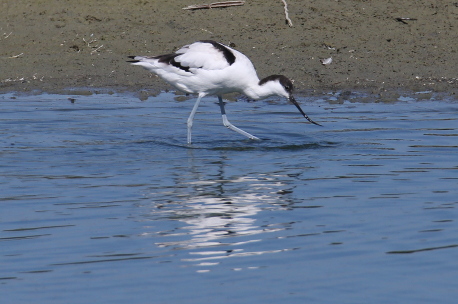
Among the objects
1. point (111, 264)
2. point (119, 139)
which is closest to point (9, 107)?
point (119, 139)

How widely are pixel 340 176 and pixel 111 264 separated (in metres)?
2.72

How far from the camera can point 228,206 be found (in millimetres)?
6059

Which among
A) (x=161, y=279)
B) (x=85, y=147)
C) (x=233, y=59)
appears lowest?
(x=161, y=279)

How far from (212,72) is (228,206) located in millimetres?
2681

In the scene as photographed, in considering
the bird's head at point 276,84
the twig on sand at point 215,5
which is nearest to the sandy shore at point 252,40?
the twig on sand at point 215,5

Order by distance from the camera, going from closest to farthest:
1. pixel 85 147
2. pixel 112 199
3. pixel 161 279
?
pixel 161 279
pixel 112 199
pixel 85 147

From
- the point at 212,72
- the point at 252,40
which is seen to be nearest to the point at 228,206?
the point at 212,72

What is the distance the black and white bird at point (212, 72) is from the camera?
27.8 ft

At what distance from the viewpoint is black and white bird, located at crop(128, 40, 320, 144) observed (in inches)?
334

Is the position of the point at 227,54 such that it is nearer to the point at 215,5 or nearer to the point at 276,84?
the point at 276,84

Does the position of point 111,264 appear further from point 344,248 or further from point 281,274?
point 344,248

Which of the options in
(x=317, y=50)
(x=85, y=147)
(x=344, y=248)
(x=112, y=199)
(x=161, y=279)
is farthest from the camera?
(x=317, y=50)

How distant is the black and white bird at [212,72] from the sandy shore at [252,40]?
7.52ft

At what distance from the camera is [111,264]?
4.77m
